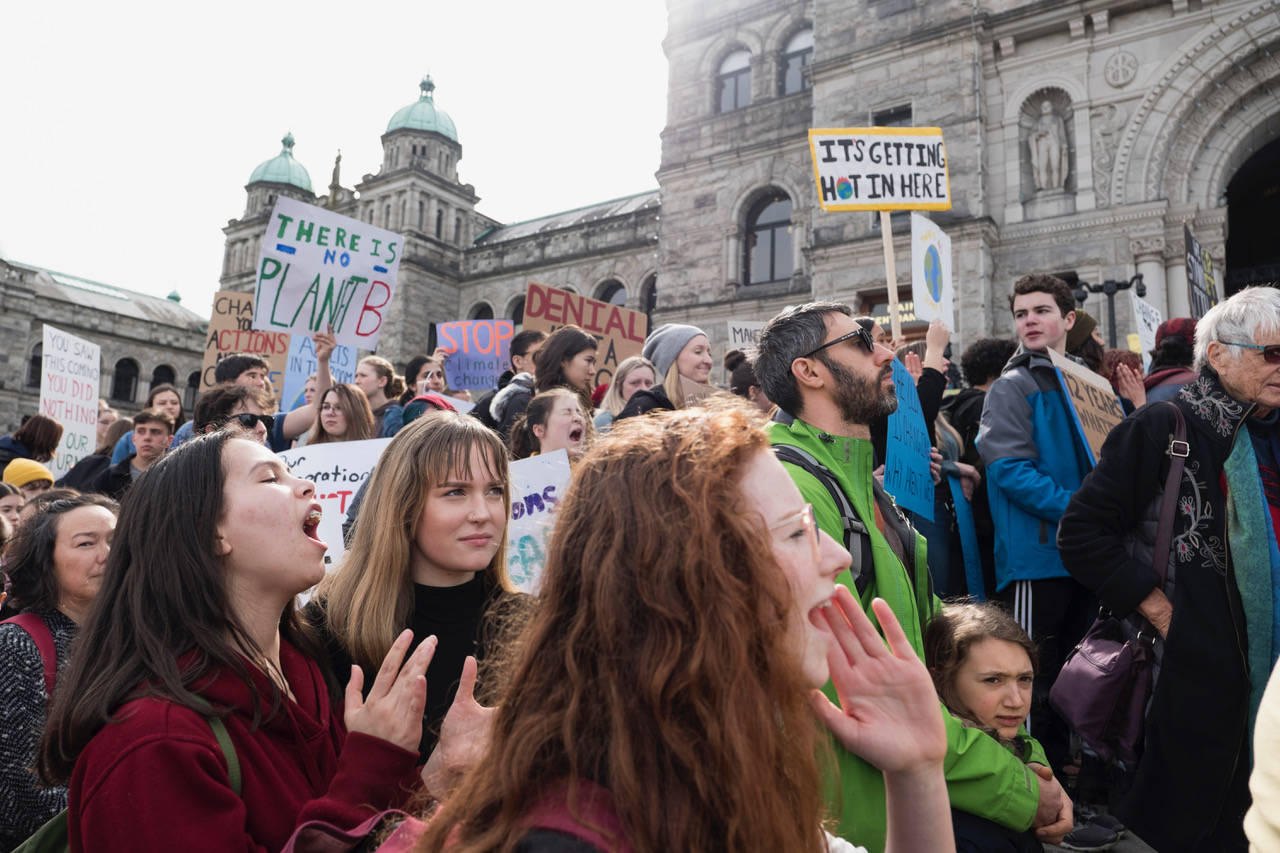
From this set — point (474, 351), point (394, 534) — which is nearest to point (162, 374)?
point (474, 351)

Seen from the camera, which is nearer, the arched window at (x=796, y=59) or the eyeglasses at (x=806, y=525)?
the eyeglasses at (x=806, y=525)

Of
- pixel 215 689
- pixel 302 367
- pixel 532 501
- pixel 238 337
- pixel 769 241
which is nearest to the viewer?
pixel 215 689

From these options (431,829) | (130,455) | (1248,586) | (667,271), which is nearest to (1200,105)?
(667,271)

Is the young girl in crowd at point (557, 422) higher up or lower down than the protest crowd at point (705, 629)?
higher up

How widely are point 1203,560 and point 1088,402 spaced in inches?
55.6

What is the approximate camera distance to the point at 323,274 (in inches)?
259

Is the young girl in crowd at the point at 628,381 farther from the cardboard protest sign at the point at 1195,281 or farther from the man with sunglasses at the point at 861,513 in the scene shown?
the cardboard protest sign at the point at 1195,281

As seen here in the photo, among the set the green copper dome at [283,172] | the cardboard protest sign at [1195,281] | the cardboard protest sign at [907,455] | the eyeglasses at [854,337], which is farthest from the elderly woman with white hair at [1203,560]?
the green copper dome at [283,172]

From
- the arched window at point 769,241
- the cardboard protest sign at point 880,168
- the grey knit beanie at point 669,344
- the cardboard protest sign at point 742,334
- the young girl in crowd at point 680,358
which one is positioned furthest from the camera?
the arched window at point 769,241

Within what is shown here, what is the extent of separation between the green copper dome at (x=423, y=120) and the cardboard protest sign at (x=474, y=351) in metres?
21.4

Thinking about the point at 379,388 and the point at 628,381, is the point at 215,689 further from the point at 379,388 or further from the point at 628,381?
the point at 379,388

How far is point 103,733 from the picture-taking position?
1.54 m

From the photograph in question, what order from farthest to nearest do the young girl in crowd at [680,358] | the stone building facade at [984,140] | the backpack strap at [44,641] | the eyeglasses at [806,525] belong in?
the stone building facade at [984,140] < the young girl in crowd at [680,358] < the backpack strap at [44,641] < the eyeglasses at [806,525]

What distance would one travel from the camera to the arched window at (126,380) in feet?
117
